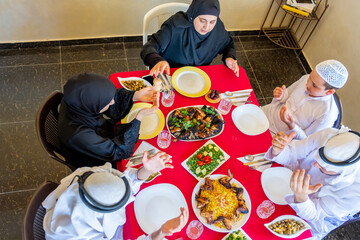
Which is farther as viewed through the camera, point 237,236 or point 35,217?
point 237,236

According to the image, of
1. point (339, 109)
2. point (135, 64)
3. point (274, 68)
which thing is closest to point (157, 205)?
point (339, 109)

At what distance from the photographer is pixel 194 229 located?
1.68 metres

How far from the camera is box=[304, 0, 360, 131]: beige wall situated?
339 cm

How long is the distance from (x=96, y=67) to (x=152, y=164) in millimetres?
2313

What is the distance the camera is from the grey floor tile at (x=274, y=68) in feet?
12.6

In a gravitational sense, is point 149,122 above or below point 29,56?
above

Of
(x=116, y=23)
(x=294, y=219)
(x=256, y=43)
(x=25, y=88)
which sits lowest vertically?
(x=25, y=88)

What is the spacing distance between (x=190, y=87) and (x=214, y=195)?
0.89 m

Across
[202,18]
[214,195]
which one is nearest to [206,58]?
[202,18]

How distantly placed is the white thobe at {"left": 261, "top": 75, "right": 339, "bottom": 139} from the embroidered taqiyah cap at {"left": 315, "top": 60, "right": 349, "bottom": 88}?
193mm

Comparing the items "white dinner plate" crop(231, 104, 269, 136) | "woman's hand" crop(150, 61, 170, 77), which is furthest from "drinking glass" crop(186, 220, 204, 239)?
"woman's hand" crop(150, 61, 170, 77)

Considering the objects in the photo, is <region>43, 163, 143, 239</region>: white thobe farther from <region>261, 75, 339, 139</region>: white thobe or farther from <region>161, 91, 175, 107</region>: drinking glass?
<region>261, 75, 339, 139</region>: white thobe

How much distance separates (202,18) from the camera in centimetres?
231

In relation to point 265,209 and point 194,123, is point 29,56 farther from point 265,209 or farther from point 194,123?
point 265,209
